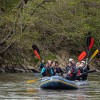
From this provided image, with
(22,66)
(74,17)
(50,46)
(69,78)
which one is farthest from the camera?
(50,46)

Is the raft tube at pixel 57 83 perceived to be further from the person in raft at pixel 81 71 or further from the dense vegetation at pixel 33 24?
the dense vegetation at pixel 33 24

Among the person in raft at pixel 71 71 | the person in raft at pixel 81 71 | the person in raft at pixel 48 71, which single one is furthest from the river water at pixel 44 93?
the person in raft at pixel 48 71

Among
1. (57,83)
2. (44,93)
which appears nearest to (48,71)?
(57,83)

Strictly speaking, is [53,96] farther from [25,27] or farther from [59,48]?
[59,48]

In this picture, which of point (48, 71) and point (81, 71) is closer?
point (48, 71)

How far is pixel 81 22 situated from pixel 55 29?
327 centimetres

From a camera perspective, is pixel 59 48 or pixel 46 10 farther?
pixel 59 48

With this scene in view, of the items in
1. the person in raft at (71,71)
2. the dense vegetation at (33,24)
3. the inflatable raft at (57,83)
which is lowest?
the inflatable raft at (57,83)

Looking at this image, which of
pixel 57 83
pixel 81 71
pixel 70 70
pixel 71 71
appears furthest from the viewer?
pixel 81 71

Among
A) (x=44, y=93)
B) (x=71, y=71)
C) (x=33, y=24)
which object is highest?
(x=33, y=24)

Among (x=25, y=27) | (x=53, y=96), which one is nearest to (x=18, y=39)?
(x=25, y=27)

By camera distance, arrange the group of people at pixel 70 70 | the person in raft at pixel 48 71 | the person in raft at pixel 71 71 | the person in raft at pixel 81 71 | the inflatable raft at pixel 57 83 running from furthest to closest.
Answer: the person in raft at pixel 81 71, the person in raft at pixel 48 71, the group of people at pixel 70 70, the person in raft at pixel 71 71, the inflatable raft at pixel 57 83

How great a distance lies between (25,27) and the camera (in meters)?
35.6

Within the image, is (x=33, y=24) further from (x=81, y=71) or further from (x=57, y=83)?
(x=57, y=83)
